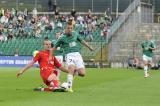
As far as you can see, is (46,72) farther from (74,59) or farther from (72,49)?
(72,49)

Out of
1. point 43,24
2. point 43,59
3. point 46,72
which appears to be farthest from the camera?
point 43,24

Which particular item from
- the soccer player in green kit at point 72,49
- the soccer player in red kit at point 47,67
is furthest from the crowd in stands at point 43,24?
the soccer player in red kit at point 47,67

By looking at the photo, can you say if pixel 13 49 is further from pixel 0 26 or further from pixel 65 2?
pixel 65 2

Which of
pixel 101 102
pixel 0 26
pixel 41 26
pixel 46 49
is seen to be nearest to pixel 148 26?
pixel 41 26

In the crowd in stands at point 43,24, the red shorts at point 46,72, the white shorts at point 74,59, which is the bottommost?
the red shorts at point 46,72

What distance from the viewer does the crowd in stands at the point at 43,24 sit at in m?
54.6

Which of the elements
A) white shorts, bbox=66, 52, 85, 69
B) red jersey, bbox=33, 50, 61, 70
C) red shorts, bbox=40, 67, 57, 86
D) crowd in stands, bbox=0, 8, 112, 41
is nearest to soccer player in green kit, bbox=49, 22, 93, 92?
white shorts, bbox=66, 52, 85, 69

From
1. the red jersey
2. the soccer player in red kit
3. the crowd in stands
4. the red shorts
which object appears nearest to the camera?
the soccer player in red kit

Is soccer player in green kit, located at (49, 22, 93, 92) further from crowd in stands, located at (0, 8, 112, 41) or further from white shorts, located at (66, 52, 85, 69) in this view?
crowd in stands, located at (0, 8, 112, 41)

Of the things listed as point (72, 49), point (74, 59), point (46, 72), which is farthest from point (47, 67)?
point (72, 49)

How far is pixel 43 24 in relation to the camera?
5681 centimetres

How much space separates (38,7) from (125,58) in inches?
519

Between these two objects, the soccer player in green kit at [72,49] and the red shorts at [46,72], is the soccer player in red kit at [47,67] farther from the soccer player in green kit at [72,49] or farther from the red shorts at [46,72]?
the soccer player in green kit at [72,49]

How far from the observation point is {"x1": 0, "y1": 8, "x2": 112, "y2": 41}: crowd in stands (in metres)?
54.6
